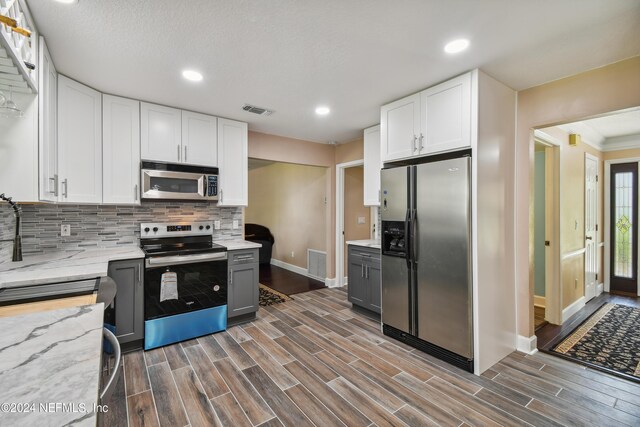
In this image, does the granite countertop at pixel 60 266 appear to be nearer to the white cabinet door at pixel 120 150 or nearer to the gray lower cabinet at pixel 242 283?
the white cabinet door at pixel 120 150

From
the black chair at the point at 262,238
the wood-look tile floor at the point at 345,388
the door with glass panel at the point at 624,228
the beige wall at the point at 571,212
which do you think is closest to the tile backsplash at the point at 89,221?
the wood-look tile floor at the point at 345,388

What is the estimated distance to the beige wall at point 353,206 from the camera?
5.06 metres


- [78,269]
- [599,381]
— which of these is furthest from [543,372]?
[78,269]

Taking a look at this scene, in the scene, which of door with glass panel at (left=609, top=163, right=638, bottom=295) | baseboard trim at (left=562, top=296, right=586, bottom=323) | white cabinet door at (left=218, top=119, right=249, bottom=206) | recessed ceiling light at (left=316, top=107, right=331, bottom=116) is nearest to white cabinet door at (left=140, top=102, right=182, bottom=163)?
white cabinet door at (left=218, top=119, right=249, bottom=206)

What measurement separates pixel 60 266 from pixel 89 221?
98 cm

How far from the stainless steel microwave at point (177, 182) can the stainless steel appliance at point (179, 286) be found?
45 centimetres

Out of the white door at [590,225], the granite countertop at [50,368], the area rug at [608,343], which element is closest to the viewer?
the granite countertop at [50,368]

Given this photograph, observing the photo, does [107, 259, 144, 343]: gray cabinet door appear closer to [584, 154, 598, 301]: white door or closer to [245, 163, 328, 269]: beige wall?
[245, 163, 328, 269]: beige wall

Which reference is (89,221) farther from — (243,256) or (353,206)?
(353,206)

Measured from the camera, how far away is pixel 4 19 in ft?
3.38

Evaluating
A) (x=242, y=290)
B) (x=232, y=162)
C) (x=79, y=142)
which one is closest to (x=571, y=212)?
(x=242, y=290)

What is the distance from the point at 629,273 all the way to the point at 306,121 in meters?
5.59

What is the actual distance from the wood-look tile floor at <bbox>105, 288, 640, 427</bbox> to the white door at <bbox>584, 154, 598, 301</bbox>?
2420 mm

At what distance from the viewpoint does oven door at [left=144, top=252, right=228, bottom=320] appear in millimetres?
2754
